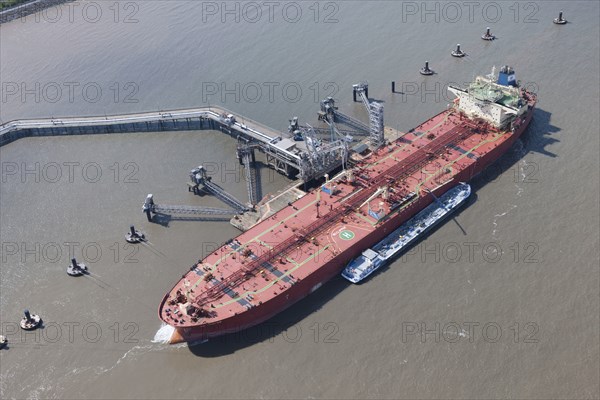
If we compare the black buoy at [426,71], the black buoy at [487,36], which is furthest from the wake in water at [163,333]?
the black buoy at [487,36]

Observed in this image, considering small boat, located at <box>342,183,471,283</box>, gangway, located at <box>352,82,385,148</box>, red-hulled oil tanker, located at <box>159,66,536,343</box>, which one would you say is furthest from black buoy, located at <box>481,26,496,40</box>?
small boat, located at <box>342,183,471,283</box>

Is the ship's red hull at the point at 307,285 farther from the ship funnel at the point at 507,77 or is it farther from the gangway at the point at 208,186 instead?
the ship funnel at the point at 507,77

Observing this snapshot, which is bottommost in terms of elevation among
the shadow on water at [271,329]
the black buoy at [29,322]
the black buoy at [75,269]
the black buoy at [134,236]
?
the shadow on water at [271,329]

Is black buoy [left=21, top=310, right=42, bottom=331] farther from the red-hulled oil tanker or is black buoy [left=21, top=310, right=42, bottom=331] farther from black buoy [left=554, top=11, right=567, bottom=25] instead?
black buoy [left=554, top=11, right=567, bottom=25]

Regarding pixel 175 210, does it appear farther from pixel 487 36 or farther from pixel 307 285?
pixel 487 36

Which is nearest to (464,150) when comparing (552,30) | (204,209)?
(204,209)

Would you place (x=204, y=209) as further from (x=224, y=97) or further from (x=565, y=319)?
(x=565, y=319)

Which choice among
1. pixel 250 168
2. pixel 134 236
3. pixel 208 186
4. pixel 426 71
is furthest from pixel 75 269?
pixel 426 71
